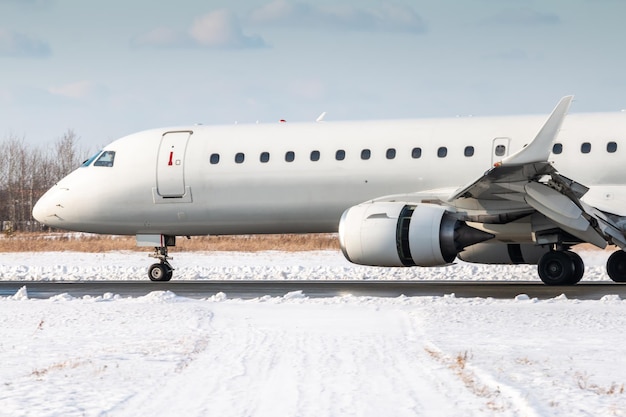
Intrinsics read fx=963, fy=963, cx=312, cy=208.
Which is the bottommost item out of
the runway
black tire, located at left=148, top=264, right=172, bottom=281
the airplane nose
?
the runway

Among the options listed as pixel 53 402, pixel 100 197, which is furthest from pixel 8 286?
pixel 53 402

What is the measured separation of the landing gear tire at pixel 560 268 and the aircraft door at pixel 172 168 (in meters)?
7.70

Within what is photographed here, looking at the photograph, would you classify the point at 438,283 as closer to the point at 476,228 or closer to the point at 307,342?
the point at 476,228

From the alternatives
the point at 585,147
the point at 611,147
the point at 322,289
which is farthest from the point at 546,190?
the point at 322,289

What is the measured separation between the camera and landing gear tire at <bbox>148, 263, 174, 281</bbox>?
67.8ft

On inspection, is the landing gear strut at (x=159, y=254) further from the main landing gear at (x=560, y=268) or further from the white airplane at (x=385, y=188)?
the main landing gear at (x=560, y=268)

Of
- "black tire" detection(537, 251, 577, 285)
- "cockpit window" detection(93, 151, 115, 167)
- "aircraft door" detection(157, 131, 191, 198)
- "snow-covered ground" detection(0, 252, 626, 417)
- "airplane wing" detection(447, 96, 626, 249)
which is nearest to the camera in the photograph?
Result: "snow-covered ground" detection(0, 252, 626, 417)

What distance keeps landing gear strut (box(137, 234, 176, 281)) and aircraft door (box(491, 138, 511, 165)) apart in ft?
24.1

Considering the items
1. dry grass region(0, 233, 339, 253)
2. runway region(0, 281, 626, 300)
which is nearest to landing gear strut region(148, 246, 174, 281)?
runway region(0, 281, 626, 300)

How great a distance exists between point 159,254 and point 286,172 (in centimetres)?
356

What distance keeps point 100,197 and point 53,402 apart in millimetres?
14961

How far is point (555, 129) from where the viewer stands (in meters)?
15.5

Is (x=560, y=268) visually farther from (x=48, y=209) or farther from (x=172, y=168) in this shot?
(x=48, y=209)

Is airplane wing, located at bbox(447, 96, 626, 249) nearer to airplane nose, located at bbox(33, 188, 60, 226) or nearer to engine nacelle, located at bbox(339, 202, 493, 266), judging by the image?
engine nacelle, located at bbox(339, 202, 493, 266)
